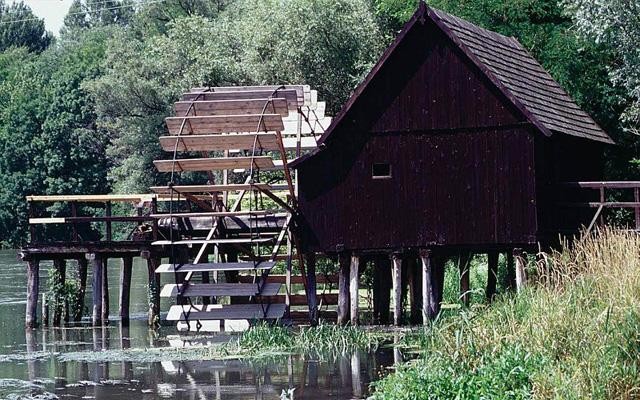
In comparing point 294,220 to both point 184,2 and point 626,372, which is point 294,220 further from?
point 184,2

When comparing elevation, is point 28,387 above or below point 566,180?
below

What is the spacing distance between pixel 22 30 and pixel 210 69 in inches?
3273

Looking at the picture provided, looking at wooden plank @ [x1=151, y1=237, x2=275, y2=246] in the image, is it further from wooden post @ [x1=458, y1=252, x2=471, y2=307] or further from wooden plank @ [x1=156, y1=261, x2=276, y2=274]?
wooden post @ [x1=458, y1=252, x2=471, y2=307]

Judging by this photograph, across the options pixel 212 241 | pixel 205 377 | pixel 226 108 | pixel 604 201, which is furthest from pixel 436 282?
pixel 205 377

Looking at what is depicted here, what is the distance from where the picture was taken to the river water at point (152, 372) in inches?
886

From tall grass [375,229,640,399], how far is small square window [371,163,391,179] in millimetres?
10933

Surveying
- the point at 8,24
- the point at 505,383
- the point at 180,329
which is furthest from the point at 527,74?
the point at 8,24

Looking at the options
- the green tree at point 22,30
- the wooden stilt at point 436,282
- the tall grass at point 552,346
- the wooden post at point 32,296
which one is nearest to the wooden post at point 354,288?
the wooden stilt at point 436,282

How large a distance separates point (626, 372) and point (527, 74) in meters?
17.9

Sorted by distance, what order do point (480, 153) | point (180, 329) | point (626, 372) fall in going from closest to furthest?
point (626, 372), point (480, 153), point (180, 329)

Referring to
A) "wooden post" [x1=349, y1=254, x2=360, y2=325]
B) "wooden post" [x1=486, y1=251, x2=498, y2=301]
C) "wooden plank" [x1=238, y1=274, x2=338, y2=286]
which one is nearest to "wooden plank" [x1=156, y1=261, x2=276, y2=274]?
"wooden post" [x1=349, y1=254, x2=360, y2=325]

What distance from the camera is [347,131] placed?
3098 centimetres

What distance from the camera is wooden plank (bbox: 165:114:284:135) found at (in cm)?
3234

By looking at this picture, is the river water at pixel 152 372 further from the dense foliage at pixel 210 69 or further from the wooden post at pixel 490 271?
the dense foliage at pixel 210 69
